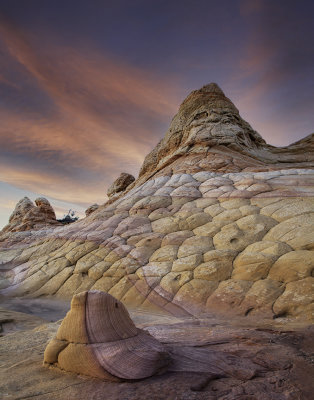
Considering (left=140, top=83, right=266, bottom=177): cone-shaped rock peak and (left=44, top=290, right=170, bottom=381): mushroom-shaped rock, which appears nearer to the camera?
(left=44, top=290, right=170, bottom=381): mushroom-shaped rock

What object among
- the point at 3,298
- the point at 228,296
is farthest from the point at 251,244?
the point at 3,298

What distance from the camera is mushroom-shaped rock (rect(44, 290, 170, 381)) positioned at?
6.23 ft

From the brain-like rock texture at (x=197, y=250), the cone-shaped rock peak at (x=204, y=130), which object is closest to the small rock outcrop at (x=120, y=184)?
the cone-shaped rock peak at (x=204, y=130)

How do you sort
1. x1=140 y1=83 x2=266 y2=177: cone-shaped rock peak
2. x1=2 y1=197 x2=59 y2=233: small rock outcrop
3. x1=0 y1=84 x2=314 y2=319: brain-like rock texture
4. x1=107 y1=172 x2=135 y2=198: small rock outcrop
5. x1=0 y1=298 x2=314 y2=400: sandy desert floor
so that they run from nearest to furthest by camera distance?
1. x1=0 y1=298 x2=314 y2=400: sandy desert floor
2. x1=0 y1=84 x2=314 y2=319: brain-like rock texture
3. x1=140 y1=83 x2=266 y2=177: cone-shaped rock peak
4. x1=107 y1=172 x2=135 y2=198: small rock outcrop
5. x1=2 y1=197 x2=59 y2=233: small rock outcrop

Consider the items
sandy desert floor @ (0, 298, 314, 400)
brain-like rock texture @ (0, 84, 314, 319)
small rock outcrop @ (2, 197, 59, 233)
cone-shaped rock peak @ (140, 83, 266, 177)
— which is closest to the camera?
sandy desert floor @ (0, 298, 314, 400)

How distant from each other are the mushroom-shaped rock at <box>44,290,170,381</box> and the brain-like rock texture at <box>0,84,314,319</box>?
8.47 ft

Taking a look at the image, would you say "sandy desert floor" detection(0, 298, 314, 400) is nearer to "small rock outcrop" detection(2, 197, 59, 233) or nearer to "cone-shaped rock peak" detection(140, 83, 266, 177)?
"cone-shaped rock peak" detection(140, 83, 266, 177)

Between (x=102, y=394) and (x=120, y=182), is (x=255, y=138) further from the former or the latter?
(x=102, y=394)

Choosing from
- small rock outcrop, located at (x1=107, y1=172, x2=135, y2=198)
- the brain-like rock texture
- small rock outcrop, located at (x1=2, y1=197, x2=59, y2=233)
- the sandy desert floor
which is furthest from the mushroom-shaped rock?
small rock outcrop, located at (x1=2, y1=197, x2=59, y2=233)

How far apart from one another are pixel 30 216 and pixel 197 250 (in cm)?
2535

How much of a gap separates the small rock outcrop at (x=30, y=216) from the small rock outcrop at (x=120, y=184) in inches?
350

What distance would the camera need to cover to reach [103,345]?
204cm

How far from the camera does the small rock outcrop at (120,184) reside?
22609 mm

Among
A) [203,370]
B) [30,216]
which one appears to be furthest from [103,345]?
[30,216]
